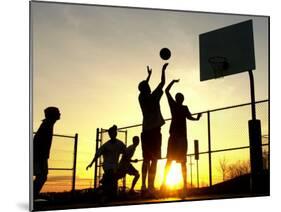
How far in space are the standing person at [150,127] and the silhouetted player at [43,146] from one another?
91 cm

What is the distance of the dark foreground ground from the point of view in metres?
5.31

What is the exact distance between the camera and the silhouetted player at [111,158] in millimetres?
5539

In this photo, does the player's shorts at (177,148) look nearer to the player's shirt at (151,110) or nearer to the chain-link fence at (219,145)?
the chain-link fence at (219,145)

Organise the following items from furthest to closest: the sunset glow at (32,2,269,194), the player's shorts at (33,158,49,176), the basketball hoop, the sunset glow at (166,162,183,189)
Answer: the basketball hoop < the sunset glow at (166,162,183,189) < the sunset glow at (32,2,269,194) < the player's shorts at (33,158,49,176)

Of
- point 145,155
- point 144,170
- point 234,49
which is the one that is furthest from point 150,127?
point 234,49

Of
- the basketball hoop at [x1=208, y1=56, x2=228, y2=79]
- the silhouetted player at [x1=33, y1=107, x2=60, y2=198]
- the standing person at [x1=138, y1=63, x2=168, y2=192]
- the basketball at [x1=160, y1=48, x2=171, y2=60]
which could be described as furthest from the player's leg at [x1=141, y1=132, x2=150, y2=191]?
the basketball hoop at [x1=208, y1=56, x2=228, y2=79]

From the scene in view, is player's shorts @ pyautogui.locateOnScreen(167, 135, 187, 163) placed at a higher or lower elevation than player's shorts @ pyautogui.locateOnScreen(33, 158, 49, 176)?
higher

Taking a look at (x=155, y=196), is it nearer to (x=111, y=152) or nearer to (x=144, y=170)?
(x=144, y=170)

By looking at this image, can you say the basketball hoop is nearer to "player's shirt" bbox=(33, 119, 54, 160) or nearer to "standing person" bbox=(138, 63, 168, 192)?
"standing person" bbox=(138, 63, 168, 192)

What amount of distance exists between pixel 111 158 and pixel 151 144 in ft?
1.46

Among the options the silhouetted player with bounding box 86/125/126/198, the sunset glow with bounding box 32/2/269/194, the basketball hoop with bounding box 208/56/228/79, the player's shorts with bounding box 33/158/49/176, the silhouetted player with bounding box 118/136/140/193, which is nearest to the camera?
the player's shorts with bounding box 33/158/49/176

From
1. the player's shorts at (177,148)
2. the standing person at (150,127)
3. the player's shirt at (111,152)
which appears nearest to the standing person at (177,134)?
the player's shorts at (177,148)

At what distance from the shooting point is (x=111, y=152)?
561 cm

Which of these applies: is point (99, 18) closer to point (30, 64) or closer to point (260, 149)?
point (30, 64)
